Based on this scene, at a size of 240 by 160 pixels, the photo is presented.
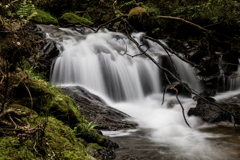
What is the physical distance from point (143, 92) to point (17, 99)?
316 inches

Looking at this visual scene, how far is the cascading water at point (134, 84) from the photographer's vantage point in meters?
4.57

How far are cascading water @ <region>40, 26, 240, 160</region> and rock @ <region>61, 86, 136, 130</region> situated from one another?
0.46 metres

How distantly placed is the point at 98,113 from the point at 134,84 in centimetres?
453

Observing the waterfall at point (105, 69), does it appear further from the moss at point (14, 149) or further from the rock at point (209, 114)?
the moss at point (14, 149)

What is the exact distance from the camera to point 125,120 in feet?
19.3

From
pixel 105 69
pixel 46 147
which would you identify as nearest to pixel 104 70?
pixel 105 69

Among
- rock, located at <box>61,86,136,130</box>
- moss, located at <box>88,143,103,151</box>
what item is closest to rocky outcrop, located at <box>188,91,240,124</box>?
rock, located at <box>61,86,136,130</box>

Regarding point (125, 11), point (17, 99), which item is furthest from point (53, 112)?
point (125, 11)

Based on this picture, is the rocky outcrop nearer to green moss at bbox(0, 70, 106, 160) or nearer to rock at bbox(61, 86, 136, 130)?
rock at bbox(61, 86, 136, 130)

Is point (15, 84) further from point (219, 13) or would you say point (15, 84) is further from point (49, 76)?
point (219, 13)

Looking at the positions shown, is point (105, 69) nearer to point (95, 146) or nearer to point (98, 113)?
point (98, 113)

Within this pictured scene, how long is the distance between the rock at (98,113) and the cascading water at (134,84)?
46 centimetres

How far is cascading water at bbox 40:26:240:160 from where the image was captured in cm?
457

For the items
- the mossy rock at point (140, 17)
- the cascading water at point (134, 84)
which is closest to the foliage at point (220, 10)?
the mossy rock at point (140, 17)
